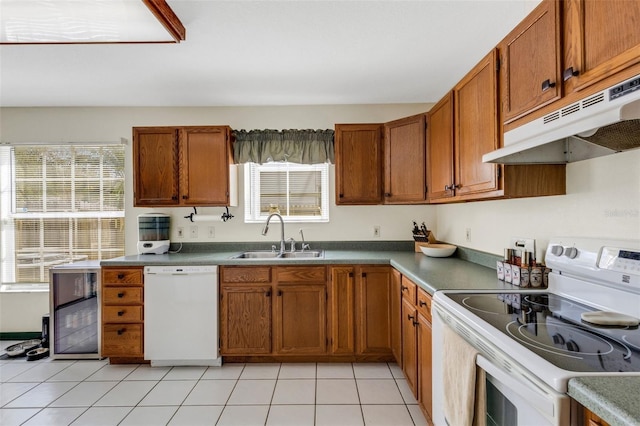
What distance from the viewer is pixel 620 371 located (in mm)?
759

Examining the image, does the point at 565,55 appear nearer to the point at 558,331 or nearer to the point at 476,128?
the point at 476,128

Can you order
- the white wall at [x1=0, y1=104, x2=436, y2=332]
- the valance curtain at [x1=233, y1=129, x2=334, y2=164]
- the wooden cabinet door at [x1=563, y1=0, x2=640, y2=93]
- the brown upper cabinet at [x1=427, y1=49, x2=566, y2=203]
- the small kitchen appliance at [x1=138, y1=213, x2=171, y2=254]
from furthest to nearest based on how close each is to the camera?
the white wall at [x1=0, y1=104, x2=436, y2=332]
the valance curtain at [x1=233, y1=129, x2=334, y2=164]
the small kitchen appliance at [x1=138, y1=213, x2=171, y2=254]
the brown upper cabinet at [x1=427, y1=49, x2=566, y2=203]
the wooden cabinet door at [x1=563, y1=0, x2=640, y2=93]

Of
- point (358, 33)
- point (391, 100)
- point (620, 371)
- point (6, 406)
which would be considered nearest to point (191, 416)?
point (6, 406)

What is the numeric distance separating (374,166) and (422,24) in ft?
3.95

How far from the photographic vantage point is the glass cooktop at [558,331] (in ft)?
2.71

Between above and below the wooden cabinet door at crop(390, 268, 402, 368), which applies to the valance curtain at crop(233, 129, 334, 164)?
above

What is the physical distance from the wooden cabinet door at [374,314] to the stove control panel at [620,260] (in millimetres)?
1470

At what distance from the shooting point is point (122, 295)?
2.54 m

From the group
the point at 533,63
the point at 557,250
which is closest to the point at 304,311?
the point at 557,250

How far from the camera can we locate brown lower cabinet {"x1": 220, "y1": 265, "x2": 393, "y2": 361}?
2.50m

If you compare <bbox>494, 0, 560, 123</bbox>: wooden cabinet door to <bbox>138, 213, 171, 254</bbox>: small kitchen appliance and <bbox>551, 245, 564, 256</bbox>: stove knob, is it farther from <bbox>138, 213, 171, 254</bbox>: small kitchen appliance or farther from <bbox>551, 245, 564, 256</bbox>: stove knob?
<bbox>138, 213, 171, 254</bbox>: small kitchen appliance

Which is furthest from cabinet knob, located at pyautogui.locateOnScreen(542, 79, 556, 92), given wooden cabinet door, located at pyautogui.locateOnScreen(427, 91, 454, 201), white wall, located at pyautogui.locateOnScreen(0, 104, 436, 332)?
white wall, located at pyautogui.locateOnScreen(0, 104, 436, 332)

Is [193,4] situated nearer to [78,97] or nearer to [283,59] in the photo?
[283,59]

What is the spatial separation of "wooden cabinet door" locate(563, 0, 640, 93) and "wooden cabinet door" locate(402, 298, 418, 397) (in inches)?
56.5
